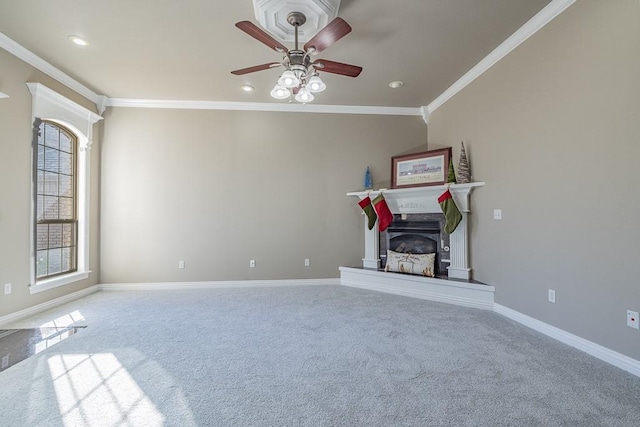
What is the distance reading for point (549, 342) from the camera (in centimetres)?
237

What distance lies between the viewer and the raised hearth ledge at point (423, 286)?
10.8 ft

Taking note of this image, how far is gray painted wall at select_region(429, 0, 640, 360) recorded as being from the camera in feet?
6.36

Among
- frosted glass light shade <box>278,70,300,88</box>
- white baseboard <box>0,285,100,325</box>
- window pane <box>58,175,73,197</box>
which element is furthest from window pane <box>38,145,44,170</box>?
frosted glass light shade <box>278,70,300,88</box>

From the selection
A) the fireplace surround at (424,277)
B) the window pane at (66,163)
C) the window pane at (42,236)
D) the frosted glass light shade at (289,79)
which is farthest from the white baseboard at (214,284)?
the frosted glass light shade at (289,79)

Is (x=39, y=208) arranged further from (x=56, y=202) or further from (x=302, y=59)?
(x=302, y=59)

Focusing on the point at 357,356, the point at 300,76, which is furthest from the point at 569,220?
the point at 300,76

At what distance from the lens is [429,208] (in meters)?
3.94

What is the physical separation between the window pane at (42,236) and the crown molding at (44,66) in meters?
1.82

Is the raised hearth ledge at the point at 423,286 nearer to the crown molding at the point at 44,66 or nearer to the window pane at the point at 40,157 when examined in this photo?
the window pane at the point at 40,157

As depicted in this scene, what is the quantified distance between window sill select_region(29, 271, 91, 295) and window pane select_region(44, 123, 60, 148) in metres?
1.67

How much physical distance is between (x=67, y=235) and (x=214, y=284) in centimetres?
203

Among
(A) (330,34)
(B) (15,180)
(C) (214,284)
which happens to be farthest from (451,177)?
(B) (15,180)

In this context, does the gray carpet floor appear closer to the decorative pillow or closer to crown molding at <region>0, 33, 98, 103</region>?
the decorative pillow

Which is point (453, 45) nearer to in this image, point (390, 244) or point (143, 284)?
point (390, 244)
